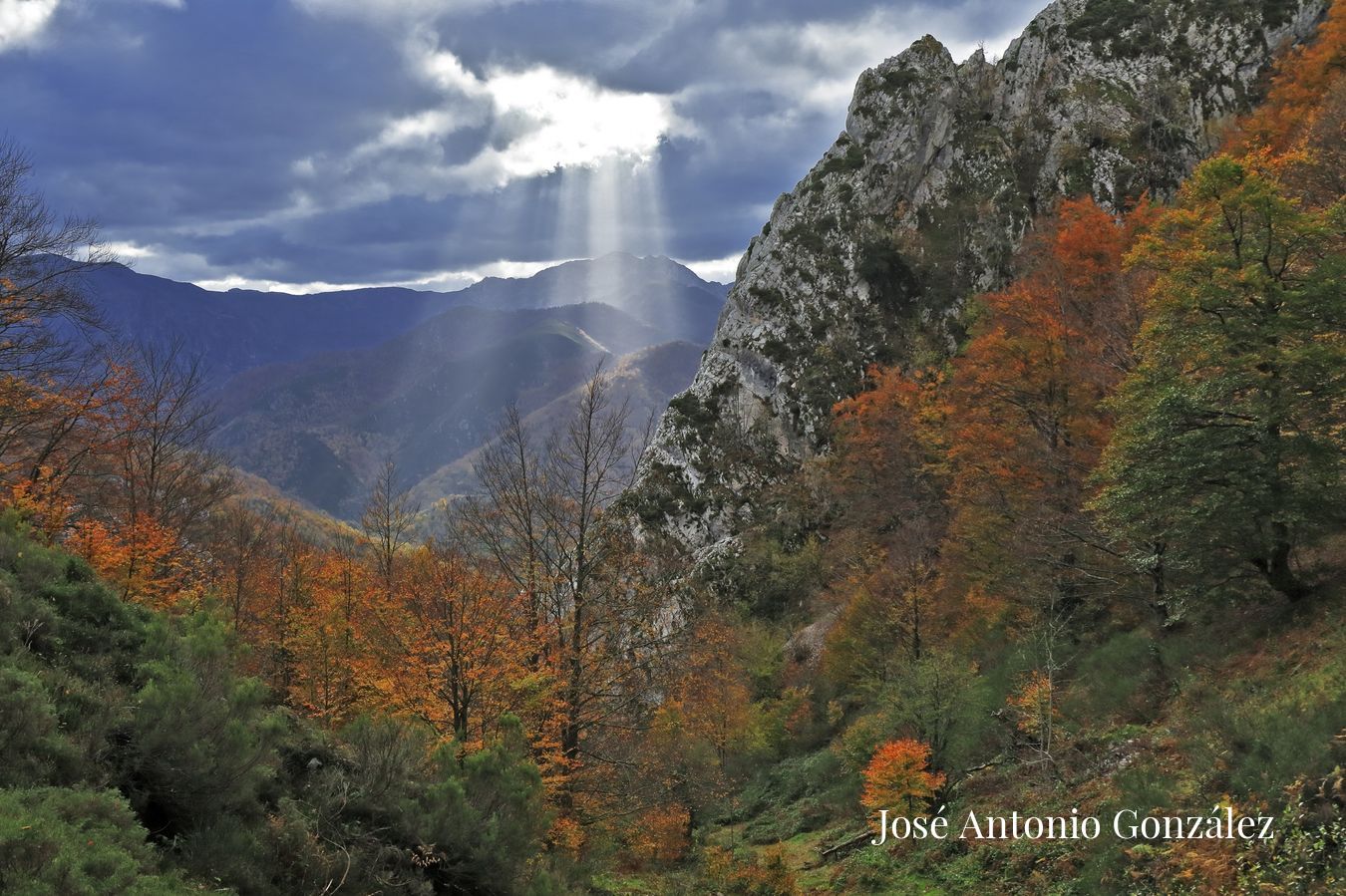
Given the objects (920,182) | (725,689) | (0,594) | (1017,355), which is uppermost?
(920,182)

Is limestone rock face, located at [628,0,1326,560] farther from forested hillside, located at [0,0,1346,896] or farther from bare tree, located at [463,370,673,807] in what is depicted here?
bare tree, located at [463,370,673,807]

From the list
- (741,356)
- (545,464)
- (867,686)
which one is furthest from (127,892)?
(741,356)

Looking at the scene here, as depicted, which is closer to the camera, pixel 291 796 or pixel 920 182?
pixel 291 796

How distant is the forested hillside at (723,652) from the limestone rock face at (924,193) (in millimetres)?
22460

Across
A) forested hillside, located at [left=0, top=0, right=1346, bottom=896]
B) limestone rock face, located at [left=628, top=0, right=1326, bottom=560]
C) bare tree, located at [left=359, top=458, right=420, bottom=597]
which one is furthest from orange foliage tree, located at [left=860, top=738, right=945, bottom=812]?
limestone rock face, located at [left=628, top=0, right=1326, bottom=560]

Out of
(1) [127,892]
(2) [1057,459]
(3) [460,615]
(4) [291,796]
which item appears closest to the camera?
(1) [127,892]

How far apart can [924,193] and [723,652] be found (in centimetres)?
5436

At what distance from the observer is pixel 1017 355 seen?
82.6 feet

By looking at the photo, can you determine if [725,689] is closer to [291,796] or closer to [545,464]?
[545,464]

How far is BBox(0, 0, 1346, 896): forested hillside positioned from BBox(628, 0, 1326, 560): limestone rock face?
22.5m

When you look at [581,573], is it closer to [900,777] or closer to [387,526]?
[900,777]

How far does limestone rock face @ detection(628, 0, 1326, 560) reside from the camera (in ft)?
169

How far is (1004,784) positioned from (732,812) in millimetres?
12420

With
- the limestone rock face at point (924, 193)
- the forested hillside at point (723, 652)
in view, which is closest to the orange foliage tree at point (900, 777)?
the forested hillside at point (723, 652)
